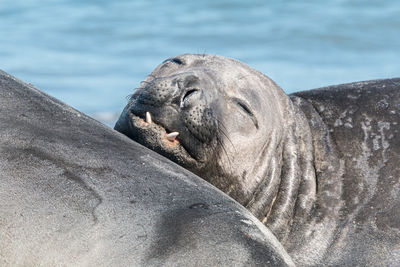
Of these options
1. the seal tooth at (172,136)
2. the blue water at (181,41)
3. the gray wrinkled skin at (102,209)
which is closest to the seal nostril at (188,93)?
the seal tooth at (172,136)

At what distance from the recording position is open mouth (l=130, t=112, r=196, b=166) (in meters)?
5.21

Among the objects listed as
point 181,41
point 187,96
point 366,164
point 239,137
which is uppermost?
point 187,96

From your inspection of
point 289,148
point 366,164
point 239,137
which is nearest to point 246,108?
point 239,137

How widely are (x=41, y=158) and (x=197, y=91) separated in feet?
5.07

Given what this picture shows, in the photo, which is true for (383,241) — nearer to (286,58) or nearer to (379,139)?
(379,139)

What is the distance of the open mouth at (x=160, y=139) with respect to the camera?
5.21 metres

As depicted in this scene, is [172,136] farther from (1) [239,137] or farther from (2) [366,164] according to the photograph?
(2) [366,164]

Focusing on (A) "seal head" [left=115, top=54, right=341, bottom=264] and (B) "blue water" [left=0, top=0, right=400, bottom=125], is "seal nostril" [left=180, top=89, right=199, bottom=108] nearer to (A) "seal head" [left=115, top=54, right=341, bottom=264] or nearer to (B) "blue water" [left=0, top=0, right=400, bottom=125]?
(A) "seal head" [left=115, top=54, right=341, bottom=264]

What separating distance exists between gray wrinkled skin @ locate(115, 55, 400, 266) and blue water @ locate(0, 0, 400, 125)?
546cm

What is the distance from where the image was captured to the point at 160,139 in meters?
5.22

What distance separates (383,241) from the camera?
17.2 ft

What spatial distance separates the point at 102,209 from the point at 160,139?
130cm

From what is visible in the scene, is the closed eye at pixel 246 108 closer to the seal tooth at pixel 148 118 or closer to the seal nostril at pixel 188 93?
the seal nostril at pixel 188 93

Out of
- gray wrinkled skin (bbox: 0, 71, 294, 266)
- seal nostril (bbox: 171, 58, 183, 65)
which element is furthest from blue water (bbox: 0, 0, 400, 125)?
gray wrinkled skin (bbox: 0, 71, 294, 266)
